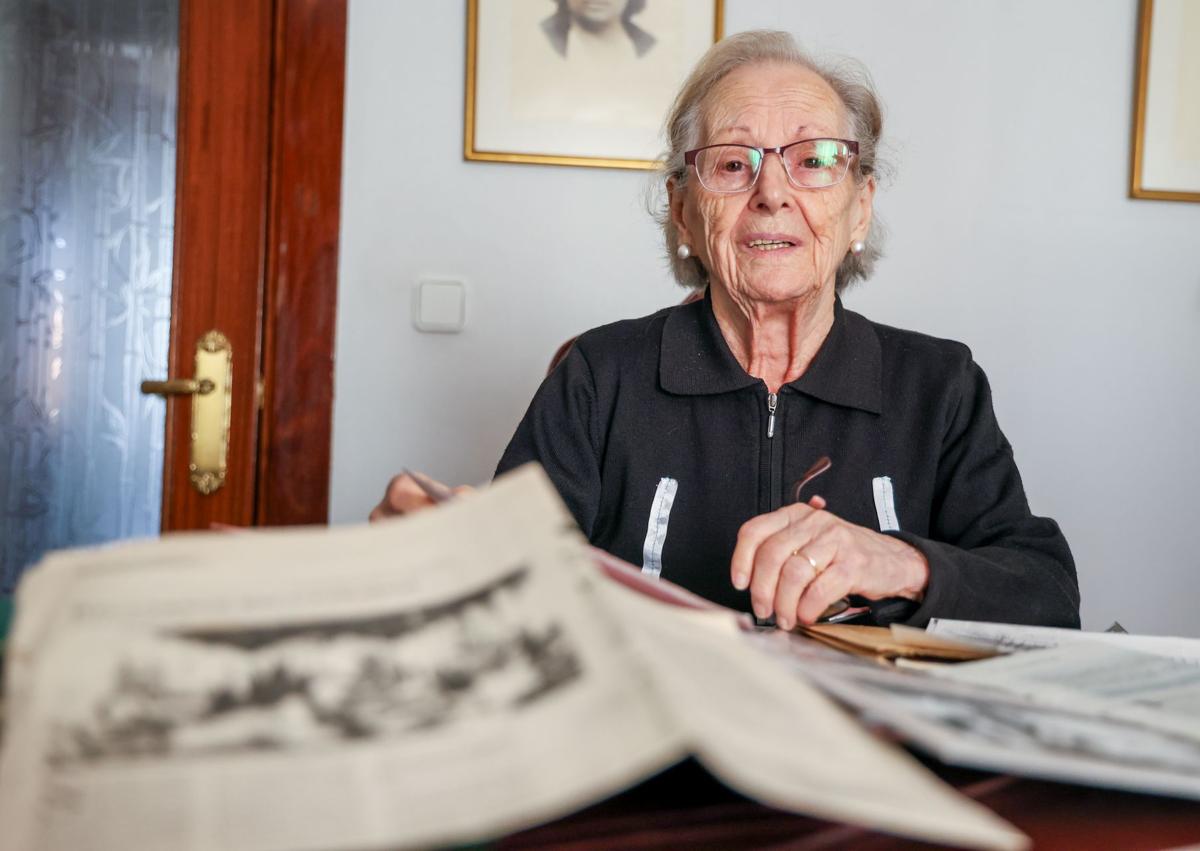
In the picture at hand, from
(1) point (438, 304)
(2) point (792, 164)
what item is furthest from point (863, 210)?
(1) point (438, 304)

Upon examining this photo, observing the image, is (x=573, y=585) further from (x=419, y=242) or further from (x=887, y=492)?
(x=419, y=242)

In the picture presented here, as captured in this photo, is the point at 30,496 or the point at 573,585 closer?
the point at 573,585

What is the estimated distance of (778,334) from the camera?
1.43 metres

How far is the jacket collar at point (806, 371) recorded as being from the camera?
135 cm

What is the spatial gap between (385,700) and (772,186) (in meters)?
1.15

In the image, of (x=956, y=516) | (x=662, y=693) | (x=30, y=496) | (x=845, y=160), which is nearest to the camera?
(x=662, y=693)

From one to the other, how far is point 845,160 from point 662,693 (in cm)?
122

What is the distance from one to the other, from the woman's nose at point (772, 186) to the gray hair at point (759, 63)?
130 millimetres

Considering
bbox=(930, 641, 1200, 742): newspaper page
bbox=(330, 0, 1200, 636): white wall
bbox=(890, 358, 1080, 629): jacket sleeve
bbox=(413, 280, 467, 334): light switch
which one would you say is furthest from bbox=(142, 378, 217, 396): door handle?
bbox=(930, 641, 1200, 742): newspaper page

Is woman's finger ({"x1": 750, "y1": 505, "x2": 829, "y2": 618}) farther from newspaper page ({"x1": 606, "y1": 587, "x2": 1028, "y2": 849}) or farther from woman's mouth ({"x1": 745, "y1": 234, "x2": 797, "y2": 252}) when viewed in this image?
woman's mouth ({"x1": 745, "y1": 234, "x2": 797, "y2": 252})

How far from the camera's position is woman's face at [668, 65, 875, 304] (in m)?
1.38

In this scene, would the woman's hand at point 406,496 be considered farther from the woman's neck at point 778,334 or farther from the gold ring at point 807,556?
the woman's neck at point 778,334

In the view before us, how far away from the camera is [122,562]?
38 cm

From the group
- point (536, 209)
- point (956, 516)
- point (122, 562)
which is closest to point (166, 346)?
point (536, 209)
